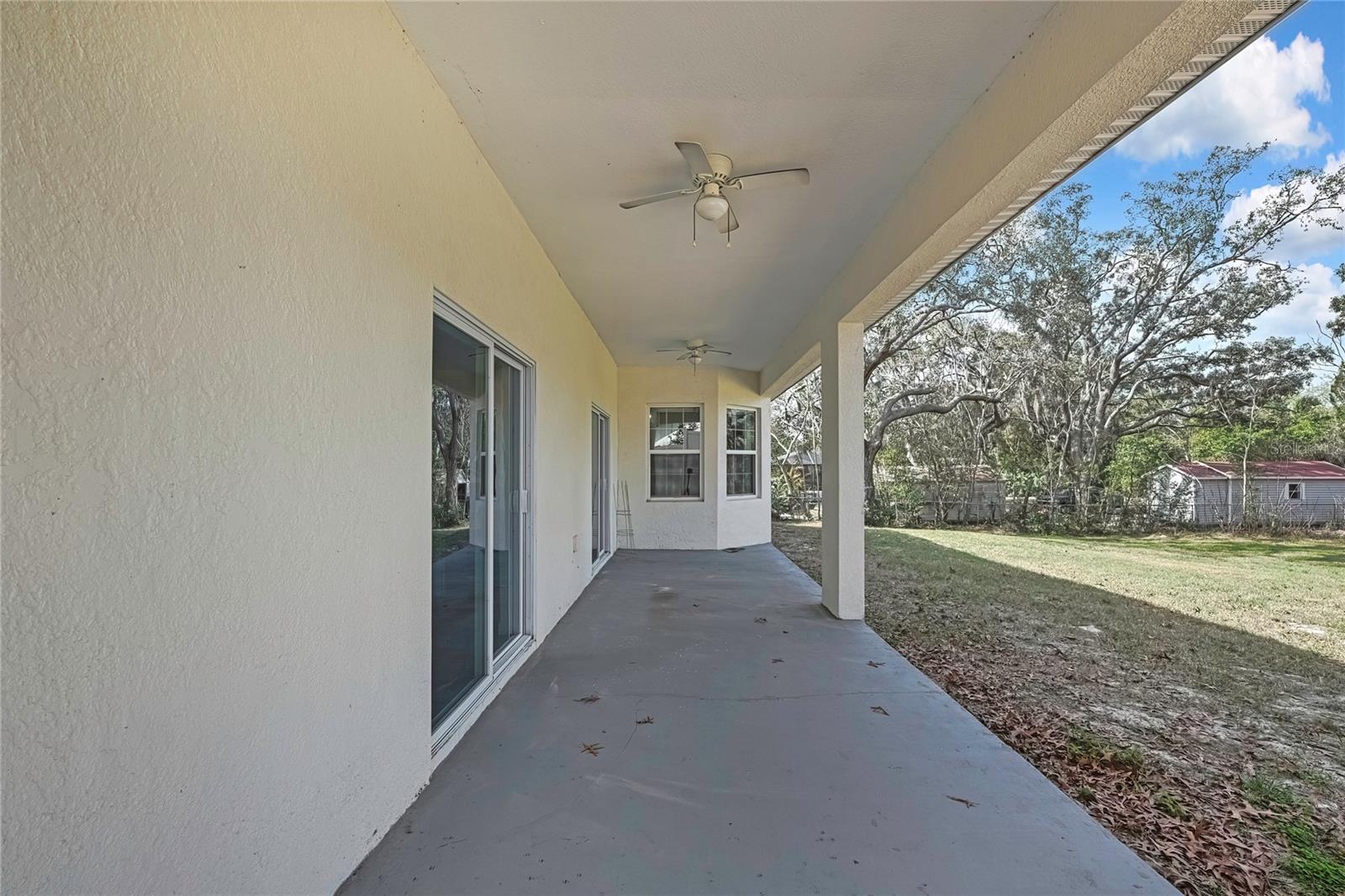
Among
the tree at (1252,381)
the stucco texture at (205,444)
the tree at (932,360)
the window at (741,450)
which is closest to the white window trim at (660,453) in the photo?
the window at (741,450)

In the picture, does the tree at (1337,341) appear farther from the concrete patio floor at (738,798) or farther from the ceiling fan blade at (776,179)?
the concrete patio floor at (738,798)

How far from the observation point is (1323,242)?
8805 millimetres

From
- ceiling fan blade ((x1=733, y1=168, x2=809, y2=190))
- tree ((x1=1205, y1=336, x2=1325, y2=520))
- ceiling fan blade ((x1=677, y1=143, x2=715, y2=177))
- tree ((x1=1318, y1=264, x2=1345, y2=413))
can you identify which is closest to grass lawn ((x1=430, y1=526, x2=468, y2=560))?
ceiling fan blade ((x1=677, y1=143, x2=715, y2=177))

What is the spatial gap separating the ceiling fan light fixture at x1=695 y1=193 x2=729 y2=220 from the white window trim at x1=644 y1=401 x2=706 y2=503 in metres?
5.81

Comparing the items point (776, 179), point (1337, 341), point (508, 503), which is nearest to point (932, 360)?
point (1337, 341)

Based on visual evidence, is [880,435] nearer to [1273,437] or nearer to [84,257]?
[1273,437]

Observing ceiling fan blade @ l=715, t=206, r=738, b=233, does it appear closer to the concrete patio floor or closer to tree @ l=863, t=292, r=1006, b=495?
the concrete patio floor

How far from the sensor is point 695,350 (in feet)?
23.3

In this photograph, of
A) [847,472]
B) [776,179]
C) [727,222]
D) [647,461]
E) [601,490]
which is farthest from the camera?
[647,461]

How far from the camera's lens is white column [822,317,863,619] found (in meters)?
4.70

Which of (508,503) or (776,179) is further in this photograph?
(508,503)

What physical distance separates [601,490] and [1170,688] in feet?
19.1

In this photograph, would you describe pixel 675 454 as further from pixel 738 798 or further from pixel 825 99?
pixel 738 798

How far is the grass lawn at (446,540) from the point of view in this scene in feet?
7.91
